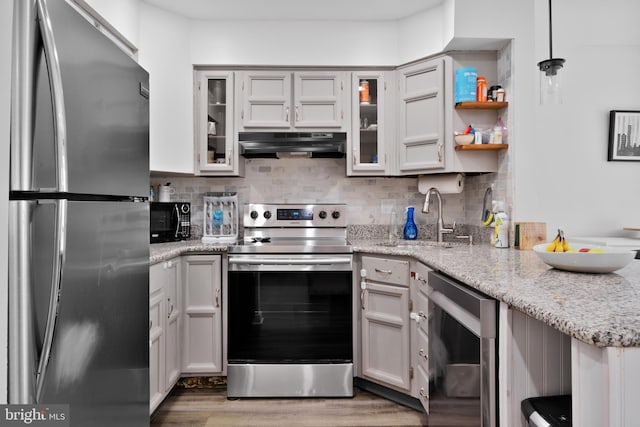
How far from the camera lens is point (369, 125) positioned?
2.80m

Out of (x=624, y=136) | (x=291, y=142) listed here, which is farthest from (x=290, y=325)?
(x=624, y=136)

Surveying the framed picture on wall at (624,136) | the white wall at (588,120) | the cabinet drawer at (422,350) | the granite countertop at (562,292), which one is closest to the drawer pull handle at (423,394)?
the cabinet drawer at (422,350)

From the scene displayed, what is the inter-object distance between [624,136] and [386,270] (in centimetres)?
176

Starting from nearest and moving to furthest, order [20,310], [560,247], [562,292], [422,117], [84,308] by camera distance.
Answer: [20,310] → [84,308] → [562,292] → [560,247] → [422,117]

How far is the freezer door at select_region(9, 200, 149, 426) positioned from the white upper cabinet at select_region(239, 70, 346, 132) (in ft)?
5.41

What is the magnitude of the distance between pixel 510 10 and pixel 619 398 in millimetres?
2353

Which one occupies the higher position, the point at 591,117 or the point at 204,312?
the point at 591,117

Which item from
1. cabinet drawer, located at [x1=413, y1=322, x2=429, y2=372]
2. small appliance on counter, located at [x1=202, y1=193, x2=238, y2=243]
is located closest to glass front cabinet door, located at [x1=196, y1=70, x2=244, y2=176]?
small appliance on counter, located at [x1=202, y1=193, x2=238, y2=243]

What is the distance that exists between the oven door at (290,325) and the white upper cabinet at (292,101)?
3.26 feet

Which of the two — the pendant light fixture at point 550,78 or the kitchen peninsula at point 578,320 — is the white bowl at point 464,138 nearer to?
the pendant light fixture at point 550,78

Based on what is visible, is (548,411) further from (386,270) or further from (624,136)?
(624,136)

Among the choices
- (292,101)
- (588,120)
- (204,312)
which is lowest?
(204,312)

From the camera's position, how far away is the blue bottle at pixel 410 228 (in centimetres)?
291

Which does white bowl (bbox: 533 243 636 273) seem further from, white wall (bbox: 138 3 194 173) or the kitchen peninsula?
white wall (bbox: 138 3 194 173)
